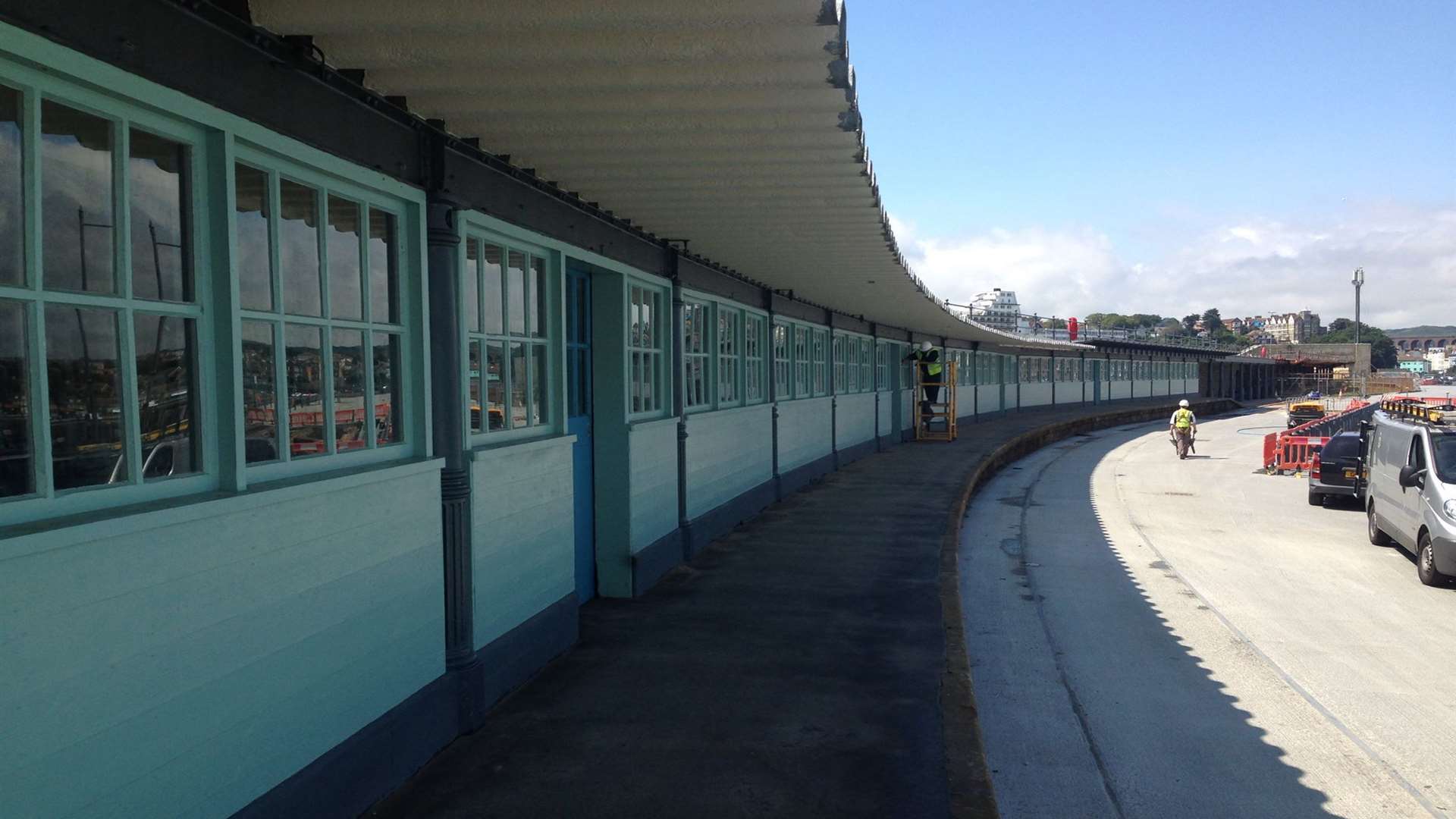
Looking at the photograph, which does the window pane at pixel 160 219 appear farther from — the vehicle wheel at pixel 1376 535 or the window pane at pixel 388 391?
the vehicle wheel at pixel 1376 535

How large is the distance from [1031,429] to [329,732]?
2951cm

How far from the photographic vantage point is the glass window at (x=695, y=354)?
1091 cm

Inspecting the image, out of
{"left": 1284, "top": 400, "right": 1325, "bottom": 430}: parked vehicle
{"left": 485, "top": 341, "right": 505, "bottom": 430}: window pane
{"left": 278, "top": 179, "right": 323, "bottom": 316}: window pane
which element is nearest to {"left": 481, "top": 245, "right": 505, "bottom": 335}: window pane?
{"left": 485, "top": 341, "right": 505, "bottom": 430}: window pane

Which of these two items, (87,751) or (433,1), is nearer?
(87,751)

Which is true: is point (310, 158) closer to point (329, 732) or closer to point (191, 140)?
point (191, 140)

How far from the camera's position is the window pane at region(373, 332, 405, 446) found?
5.02m

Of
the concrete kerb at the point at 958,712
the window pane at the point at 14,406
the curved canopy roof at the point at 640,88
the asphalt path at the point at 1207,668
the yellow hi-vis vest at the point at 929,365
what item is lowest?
the asphalt path at the point at 1207,668

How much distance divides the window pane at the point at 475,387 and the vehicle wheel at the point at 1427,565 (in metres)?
10.6

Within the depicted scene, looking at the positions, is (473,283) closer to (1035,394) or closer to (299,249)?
(299,249)

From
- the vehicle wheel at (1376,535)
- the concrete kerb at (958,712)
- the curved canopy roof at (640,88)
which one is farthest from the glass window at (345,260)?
the vehicle wheel at (1376,535)

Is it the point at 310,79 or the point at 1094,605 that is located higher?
the point at 310,79

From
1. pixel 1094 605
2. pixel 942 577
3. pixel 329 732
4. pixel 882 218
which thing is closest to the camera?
pixel 329 732

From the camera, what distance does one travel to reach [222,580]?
3662 mm

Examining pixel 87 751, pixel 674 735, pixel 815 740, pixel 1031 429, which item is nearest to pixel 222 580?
pixel 87 751
